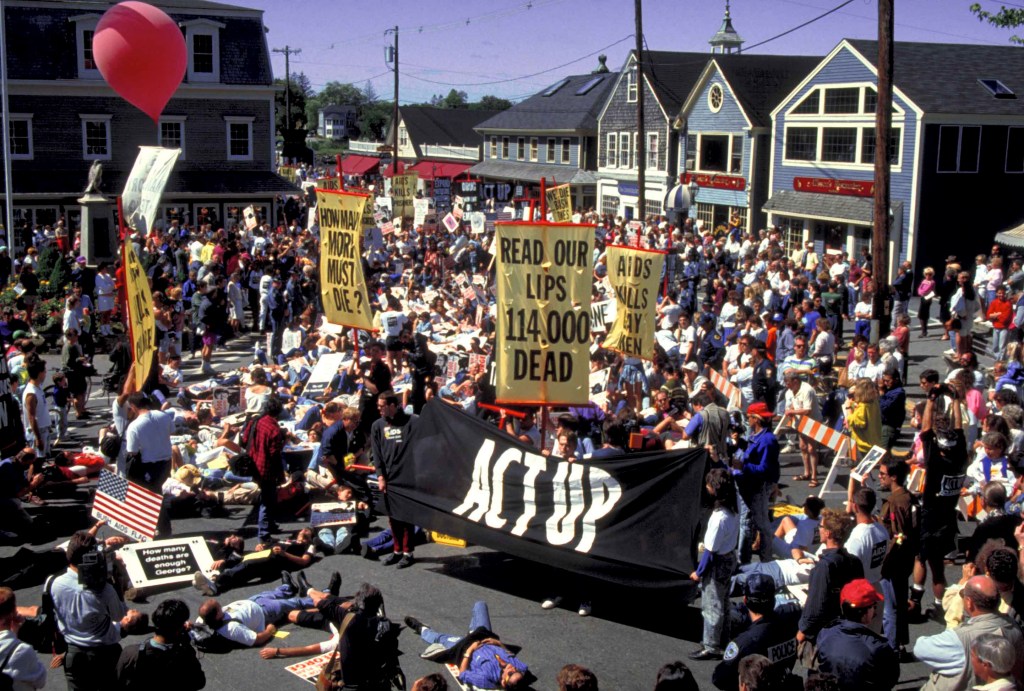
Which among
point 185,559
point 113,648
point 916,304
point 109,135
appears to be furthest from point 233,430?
point 109,135

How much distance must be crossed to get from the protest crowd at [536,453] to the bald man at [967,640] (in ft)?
0.06

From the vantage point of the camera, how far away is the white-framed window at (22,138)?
37.2 m

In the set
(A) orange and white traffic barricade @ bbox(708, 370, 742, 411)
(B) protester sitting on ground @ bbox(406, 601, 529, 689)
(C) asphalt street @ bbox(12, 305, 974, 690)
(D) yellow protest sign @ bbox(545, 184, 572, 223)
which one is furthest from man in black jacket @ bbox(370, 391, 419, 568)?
(D) yellow protest sign @ bbox(545, 184, 572, 223)

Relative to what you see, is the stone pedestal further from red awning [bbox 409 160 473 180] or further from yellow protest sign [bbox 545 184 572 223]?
red awning [bbox 409 160 473 180]

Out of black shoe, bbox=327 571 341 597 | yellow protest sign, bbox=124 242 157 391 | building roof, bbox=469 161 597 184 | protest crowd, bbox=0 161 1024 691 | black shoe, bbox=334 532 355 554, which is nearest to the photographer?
protest crowd, bbox=0 161 1024 691

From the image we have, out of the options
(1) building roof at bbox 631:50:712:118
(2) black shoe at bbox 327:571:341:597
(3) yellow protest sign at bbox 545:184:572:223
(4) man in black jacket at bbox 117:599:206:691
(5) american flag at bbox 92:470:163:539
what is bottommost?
(2) black shoe at bbox 327:571:341:597

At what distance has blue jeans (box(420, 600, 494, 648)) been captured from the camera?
318 inches

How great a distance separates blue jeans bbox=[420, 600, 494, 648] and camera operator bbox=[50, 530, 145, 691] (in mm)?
2481

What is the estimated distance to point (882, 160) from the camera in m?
16.2

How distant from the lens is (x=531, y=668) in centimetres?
809

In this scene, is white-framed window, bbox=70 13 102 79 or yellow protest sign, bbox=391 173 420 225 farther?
white-framed window, bbox=70 13 102 79

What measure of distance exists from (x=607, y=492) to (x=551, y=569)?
150cm

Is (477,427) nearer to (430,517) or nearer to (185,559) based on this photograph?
(430,517)

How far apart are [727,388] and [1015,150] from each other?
23.7 metres
